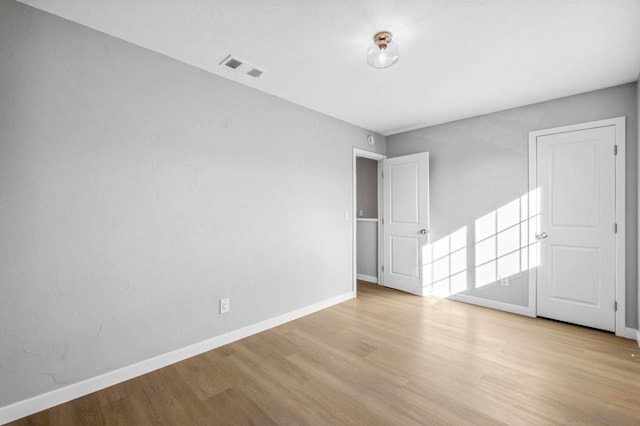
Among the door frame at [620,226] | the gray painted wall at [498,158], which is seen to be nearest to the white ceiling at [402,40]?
the gray painted wall at [498,158]

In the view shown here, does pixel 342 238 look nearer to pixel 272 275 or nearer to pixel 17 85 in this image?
pixel 272 275

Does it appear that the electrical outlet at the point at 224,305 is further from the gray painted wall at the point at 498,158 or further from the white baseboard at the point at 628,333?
the white baseboard at the point at 628,333

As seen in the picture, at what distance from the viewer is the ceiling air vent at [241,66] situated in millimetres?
2361

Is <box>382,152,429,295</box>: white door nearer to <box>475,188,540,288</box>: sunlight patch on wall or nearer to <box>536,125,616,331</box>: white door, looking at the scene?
<box>475,188,540,288</box>: sunlight patch on wall

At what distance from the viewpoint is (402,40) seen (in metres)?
2.09

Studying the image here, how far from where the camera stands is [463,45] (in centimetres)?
215

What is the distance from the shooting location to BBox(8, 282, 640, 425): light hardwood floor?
172 cm

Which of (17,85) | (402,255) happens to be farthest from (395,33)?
(402,255)

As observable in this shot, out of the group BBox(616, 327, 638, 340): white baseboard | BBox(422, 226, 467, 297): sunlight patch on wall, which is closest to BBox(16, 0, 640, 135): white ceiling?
BBox(422, 226, 467, 297): sunlight patch on wall

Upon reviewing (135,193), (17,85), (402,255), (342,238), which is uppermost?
(17,85)

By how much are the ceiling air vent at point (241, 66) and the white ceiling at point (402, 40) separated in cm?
6

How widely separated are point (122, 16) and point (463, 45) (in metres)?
2.40

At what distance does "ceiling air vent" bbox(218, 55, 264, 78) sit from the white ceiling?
6 cm

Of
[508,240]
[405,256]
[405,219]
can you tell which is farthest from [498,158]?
[405,256]
